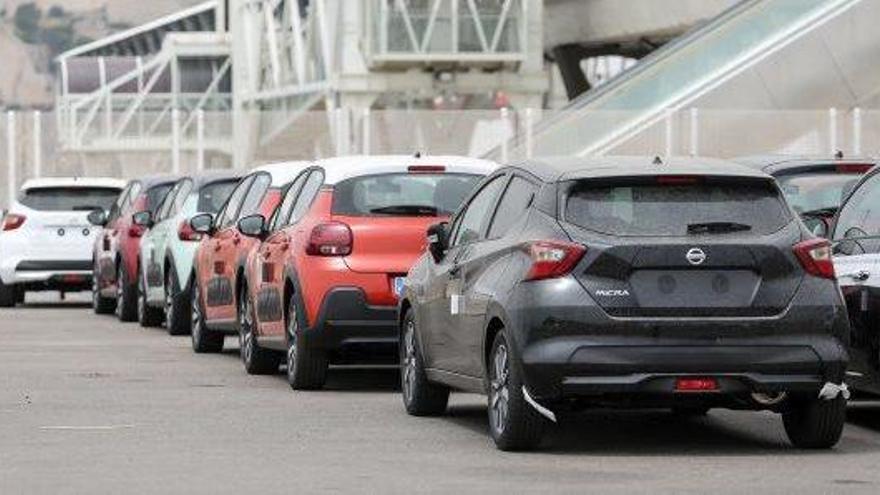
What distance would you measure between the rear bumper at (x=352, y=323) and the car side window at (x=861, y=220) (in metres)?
3.19

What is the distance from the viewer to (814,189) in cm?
2038

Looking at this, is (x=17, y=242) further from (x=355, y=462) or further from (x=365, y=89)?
(x=365, y=89)

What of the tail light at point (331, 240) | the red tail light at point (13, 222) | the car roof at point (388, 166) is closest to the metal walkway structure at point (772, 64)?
the red tail light at point (13, 222)

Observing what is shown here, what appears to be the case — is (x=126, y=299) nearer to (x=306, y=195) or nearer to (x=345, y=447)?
(x=306, y=195)

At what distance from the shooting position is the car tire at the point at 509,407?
13.7 m

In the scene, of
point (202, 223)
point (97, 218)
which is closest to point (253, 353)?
point (202, 223)

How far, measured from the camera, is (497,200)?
14.9m

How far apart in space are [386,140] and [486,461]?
118 ft

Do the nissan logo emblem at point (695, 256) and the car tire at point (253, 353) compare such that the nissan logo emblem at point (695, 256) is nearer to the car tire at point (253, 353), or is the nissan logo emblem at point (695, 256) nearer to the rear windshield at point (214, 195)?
the car tire at point (253, 353)

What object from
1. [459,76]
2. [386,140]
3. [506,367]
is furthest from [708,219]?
[459,76]

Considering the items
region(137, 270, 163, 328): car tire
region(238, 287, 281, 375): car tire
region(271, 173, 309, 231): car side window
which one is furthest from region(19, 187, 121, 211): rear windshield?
region(271, 173, 309, 231): car side window

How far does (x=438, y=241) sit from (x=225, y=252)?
7.05 meters

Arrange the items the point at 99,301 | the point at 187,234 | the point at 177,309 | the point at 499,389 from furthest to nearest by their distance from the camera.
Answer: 1. the point at 99,301
2. the point at 177,309
3. the point at 187,234
4. the point at 499,389

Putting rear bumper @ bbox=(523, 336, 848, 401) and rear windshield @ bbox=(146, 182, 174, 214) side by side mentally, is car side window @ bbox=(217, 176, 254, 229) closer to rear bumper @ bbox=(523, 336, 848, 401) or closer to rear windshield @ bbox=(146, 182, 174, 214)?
rear windshield @ bbox=(146, 182, 174, 214)
